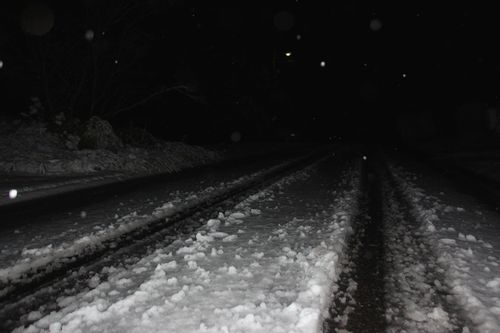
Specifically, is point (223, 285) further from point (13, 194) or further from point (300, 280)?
point (13, 194)

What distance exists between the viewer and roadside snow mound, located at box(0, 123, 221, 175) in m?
11.7

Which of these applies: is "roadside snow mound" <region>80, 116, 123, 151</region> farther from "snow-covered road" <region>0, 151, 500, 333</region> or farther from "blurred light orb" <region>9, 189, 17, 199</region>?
"snow-covered road" <region>0, 151, 500, 333</region>

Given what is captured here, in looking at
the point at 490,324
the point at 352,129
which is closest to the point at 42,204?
the point at 490,324

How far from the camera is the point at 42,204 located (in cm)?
733

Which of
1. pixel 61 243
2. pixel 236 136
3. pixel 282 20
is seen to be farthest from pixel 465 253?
pixel 282 20

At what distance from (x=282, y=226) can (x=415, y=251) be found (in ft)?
6.17

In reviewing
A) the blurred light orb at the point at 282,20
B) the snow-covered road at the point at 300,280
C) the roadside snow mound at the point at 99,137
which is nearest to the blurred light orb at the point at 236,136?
the blurred light orb at the point at 282,20

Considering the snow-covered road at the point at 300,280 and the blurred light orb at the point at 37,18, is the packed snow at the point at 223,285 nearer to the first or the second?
the snow-covered road at the point at 300,280

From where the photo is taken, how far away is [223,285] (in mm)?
3701

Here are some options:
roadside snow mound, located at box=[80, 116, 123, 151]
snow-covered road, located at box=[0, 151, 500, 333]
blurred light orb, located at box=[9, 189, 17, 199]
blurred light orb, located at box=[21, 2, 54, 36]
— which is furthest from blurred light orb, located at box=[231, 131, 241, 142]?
snow-covered road, located at box=[0, 151, 500, 333]

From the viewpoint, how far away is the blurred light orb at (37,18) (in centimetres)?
1473

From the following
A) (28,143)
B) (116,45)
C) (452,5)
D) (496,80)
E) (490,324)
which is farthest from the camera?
(452,5)

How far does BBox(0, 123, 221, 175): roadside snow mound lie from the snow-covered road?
7279 mm

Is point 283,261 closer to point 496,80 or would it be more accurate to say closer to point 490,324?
point 490,324
